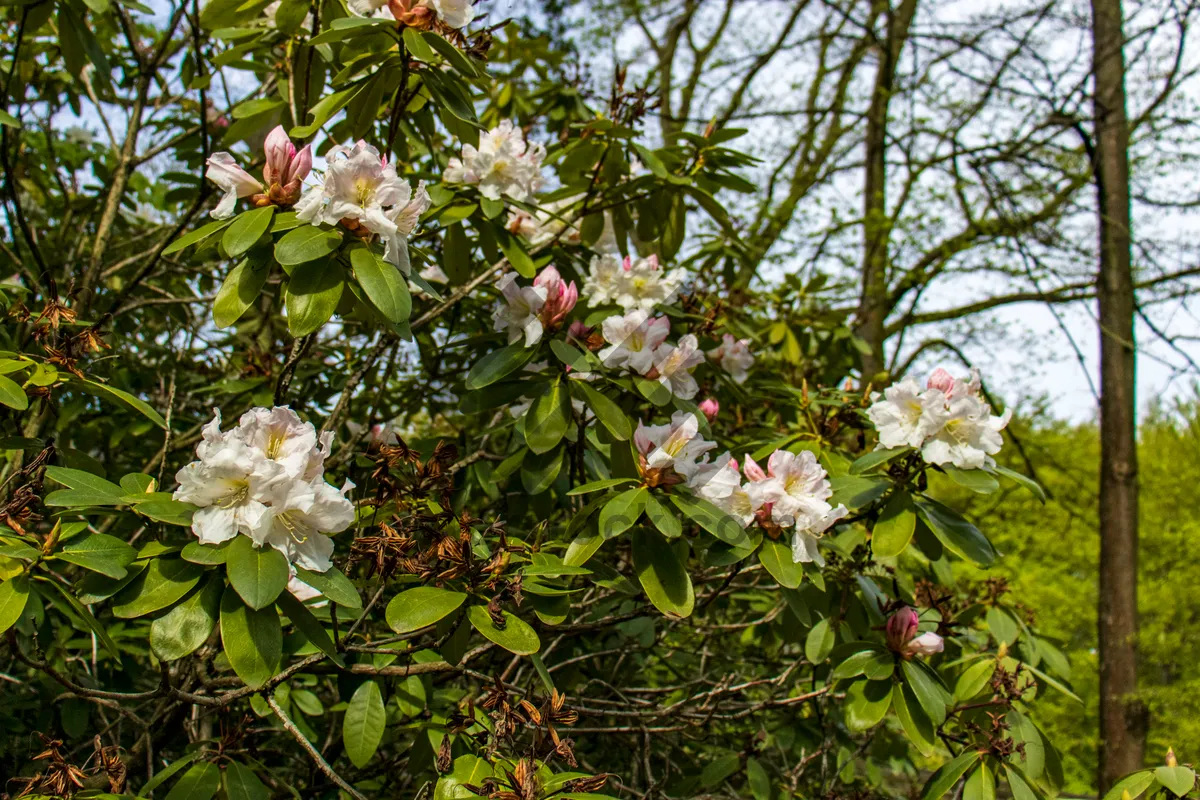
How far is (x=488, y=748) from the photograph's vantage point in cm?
113

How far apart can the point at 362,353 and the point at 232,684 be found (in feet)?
2.97

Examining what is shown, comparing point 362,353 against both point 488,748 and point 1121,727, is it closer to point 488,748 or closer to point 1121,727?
point 488,748

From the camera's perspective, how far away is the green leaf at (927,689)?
1.43m

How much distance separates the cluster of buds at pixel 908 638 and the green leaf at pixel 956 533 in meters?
0.14

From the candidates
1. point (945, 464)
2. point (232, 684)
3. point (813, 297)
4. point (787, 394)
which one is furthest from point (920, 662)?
point (813, 297)

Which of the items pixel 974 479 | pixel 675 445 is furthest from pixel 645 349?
pixel 974 479

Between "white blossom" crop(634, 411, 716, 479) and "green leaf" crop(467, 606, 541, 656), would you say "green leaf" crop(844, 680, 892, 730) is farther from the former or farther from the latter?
"green leaf" crop(467, 606, 541, 656)

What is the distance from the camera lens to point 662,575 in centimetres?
136

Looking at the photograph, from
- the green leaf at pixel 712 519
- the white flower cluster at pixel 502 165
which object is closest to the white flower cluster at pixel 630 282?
the white flower cluster at pixel 502 165

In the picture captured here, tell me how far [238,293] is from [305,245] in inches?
6.6

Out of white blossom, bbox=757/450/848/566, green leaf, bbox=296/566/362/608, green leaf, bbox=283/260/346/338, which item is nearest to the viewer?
green leaf, bbox=296/566/362/608

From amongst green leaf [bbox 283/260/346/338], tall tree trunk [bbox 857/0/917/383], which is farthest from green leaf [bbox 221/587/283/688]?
tall tree trunk [bbox 857/0/917/383]

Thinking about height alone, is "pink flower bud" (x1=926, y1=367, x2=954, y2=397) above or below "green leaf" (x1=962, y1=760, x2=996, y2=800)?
above

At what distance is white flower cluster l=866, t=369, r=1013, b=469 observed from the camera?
1.48 metres
